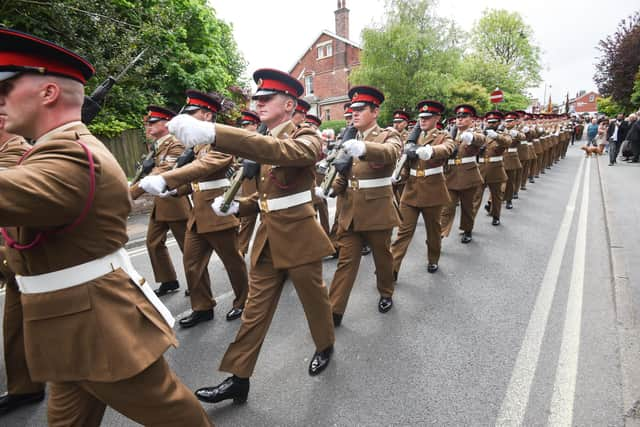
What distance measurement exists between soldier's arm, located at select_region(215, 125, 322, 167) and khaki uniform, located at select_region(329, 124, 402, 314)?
114cm

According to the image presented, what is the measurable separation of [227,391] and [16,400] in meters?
1.51

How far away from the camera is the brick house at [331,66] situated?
3381 cm

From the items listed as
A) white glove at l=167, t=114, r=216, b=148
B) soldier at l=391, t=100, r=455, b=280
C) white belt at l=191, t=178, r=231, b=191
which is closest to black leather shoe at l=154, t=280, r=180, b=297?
white belt at l=191, t=178, r=231, b=191

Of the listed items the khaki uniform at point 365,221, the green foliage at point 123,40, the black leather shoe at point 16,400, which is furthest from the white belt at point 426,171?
the green foliage at point 123,40

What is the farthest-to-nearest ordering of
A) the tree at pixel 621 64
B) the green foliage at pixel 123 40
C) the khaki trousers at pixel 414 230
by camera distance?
the tree at pixel 621 64 < the green foliage at pixel 123 40 < the khaki trousers at pixel 414 230

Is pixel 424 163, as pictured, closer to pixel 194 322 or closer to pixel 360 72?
pixel 194 322

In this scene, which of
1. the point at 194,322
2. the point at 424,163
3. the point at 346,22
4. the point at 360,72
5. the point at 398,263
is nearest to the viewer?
the point at 194,322

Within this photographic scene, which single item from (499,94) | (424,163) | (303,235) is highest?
(499,94)

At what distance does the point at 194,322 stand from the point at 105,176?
2.58 metres

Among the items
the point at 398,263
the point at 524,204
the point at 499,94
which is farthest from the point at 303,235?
the point at 499,94

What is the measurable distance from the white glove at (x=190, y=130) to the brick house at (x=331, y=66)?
108 feet

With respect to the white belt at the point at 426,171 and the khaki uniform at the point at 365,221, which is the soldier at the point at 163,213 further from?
the white belt at the point at 426,171

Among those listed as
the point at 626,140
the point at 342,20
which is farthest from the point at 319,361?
the point at 342,20

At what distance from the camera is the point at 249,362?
2.43 m
